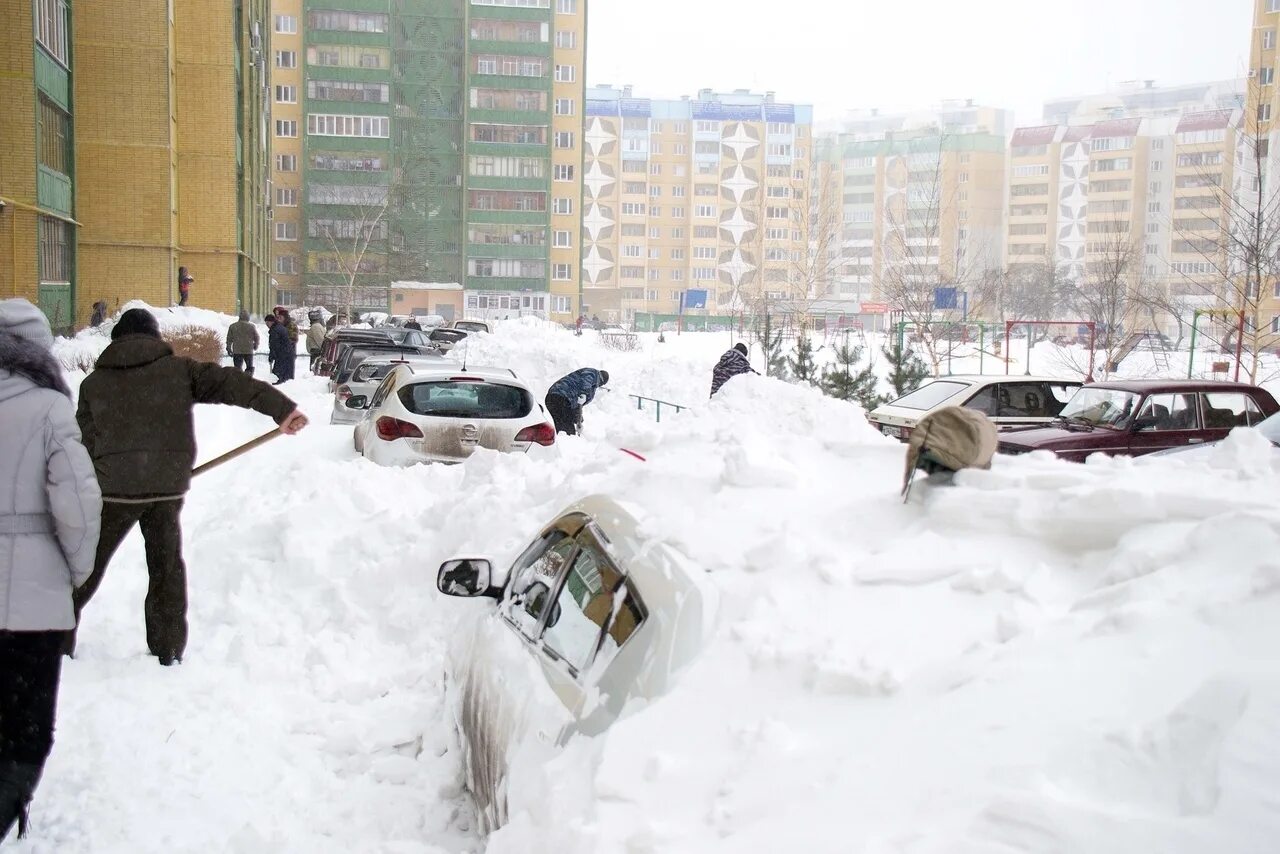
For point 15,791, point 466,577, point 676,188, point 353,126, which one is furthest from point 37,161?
point 676,188

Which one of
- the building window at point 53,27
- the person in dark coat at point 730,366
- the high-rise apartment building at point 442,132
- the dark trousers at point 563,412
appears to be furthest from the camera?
the high-rise apartment building at point 442,132

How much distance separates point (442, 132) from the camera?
89.2m

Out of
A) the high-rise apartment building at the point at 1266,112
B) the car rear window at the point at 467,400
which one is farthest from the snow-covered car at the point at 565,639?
the high-rise apartment building at the point at 1266,112

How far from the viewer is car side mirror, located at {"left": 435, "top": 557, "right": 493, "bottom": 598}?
4.18m

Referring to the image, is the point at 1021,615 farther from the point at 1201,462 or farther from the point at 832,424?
the point at 832,424

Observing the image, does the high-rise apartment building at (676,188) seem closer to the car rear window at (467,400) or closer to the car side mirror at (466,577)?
the car rear window at (467,400)

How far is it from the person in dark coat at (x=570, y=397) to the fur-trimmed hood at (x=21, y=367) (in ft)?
32.7

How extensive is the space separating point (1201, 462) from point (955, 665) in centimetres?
185

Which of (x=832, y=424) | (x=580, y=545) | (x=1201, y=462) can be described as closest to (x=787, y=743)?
(x=580, y=545)

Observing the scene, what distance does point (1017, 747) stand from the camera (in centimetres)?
212

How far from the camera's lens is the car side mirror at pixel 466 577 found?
4.18m

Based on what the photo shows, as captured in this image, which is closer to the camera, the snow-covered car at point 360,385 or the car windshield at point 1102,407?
the car windshield at point 1102,407

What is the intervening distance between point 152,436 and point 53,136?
98.1 ft

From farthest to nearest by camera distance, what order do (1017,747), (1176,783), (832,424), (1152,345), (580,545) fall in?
(1152,345), (832,424), (580,545), (1017,747), (1176,783)
